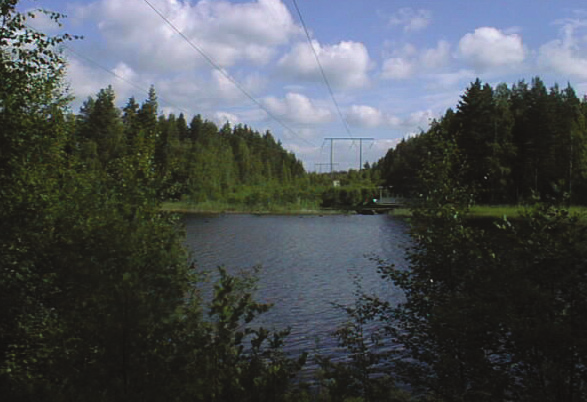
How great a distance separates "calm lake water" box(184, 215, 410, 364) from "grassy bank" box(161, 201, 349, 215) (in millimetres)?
36672

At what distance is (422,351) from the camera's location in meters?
7.66

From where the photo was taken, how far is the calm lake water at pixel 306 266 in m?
17.0

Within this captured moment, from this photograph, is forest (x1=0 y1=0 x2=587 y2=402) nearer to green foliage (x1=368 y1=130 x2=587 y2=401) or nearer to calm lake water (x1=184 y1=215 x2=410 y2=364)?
green foliage (x1=368 y1=130 x2=587 y2=401)

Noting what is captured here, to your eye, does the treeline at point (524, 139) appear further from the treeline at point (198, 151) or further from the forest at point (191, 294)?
the forest at point (191, 294)

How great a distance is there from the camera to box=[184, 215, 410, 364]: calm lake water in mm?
16984

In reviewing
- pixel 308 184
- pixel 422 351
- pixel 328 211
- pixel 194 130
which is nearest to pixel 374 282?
pixel 422 351

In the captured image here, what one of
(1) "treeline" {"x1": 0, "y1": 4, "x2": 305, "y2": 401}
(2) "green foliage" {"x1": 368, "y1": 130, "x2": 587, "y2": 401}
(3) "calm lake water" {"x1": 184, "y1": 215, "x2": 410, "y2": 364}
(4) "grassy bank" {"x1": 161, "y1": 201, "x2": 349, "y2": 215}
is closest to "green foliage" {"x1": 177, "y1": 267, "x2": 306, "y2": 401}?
(1) "treeline" {"x1": 0, "y1": 4, "x2": 305, "y2": 401}

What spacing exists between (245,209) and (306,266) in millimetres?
66206

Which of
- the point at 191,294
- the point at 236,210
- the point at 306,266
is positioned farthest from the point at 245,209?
the point at 191,294

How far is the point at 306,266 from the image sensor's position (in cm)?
2984

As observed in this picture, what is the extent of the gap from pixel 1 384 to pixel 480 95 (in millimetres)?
69797

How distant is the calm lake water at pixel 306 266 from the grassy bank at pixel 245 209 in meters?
36.7

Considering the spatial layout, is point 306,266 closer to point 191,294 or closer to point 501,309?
point 191,294

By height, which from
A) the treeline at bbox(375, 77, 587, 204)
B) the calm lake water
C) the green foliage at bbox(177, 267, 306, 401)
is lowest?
the calm lake water
